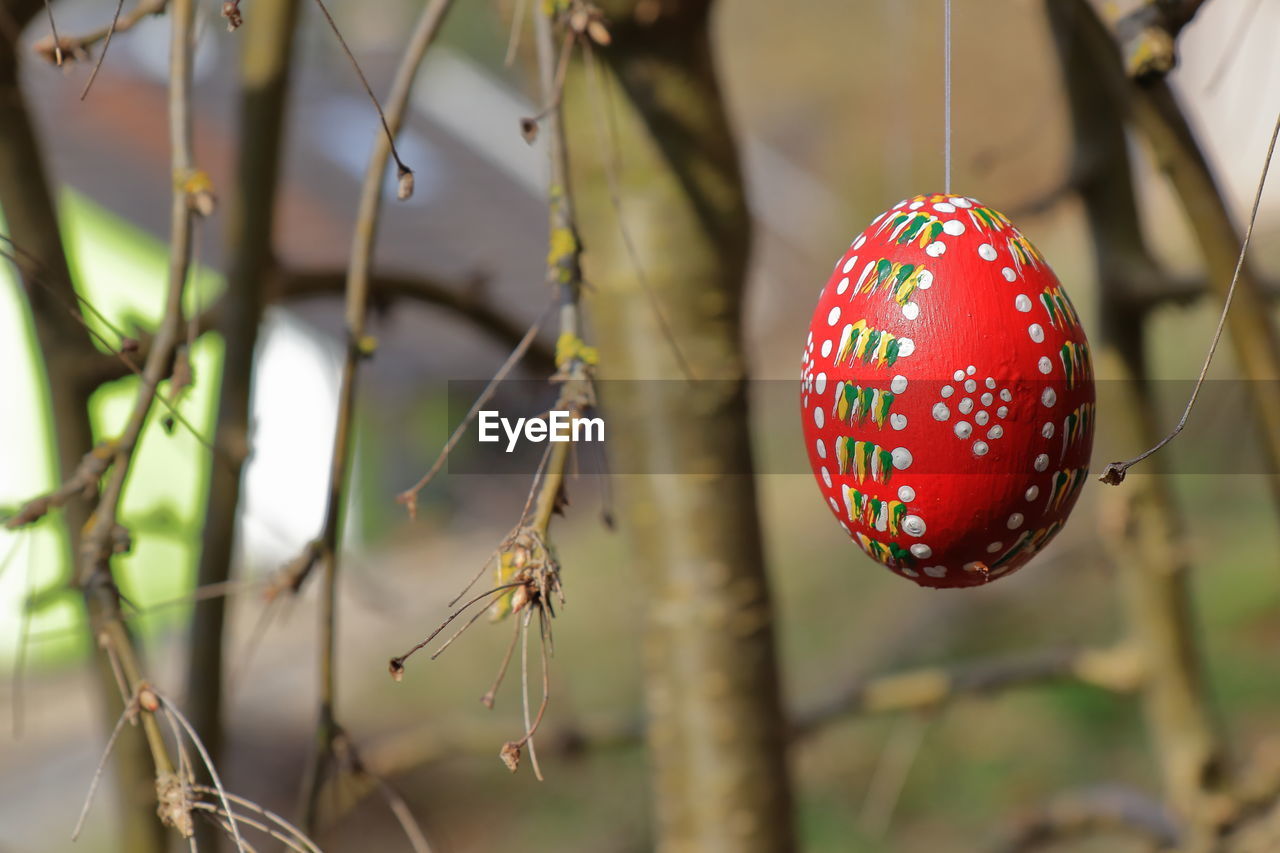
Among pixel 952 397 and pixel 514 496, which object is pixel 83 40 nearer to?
pixel 952 397

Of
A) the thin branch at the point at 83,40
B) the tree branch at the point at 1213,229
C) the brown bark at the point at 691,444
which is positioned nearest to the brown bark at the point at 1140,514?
the tree branch at the point at 1213,229

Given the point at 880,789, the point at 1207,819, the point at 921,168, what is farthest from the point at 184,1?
the point at 921,168

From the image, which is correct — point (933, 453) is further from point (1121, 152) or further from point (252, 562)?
point (252, 562)

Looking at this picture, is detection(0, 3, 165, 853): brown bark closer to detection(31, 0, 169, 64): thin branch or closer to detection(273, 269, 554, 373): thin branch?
detection(273, 269, 554, 373): thin branch

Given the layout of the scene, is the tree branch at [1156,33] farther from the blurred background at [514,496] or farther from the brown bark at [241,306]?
the brown bark at [241,306]

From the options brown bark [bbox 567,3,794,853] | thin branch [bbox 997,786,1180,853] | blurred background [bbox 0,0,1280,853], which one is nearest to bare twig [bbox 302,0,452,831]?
blurred background [bbox 0,0,1280,853]
